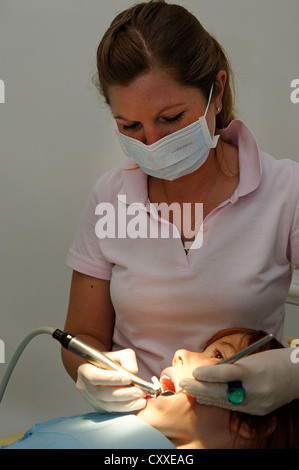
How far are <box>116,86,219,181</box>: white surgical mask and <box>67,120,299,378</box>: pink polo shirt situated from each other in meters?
0.14

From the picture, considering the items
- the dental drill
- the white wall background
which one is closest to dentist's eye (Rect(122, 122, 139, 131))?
the dental drill

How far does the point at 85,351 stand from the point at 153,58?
72 centimetres

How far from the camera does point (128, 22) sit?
5.17 feet

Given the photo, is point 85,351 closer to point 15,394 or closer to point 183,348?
point 183,348

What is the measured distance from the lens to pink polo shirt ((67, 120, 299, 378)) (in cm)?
164

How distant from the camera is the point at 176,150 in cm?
160

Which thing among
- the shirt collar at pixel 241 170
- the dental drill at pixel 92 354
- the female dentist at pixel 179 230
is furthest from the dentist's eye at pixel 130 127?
the dental drill at pixel 92 354

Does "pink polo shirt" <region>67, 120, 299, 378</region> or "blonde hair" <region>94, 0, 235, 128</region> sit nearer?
"blonde hair" <region>94, 0, 235, 128</region>

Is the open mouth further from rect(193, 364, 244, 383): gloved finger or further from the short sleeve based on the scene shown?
the short sleeve

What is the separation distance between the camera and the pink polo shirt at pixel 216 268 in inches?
64.7

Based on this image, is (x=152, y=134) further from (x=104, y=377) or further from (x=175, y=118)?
(x=104, y=377)

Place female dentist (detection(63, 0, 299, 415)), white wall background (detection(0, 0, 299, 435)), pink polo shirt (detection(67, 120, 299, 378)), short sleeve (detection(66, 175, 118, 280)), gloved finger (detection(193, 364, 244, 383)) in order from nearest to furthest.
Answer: gloved finger (detection(193, 364, 244, 383)) → female dentist (detection(63, 0, 299, 415)) → pink polo shirt (detection(67, 120, 299, 378)) → short sleeve (detection(66, 175, 118, 280)) → white wall background (detection(0, 0, 299, 435))
